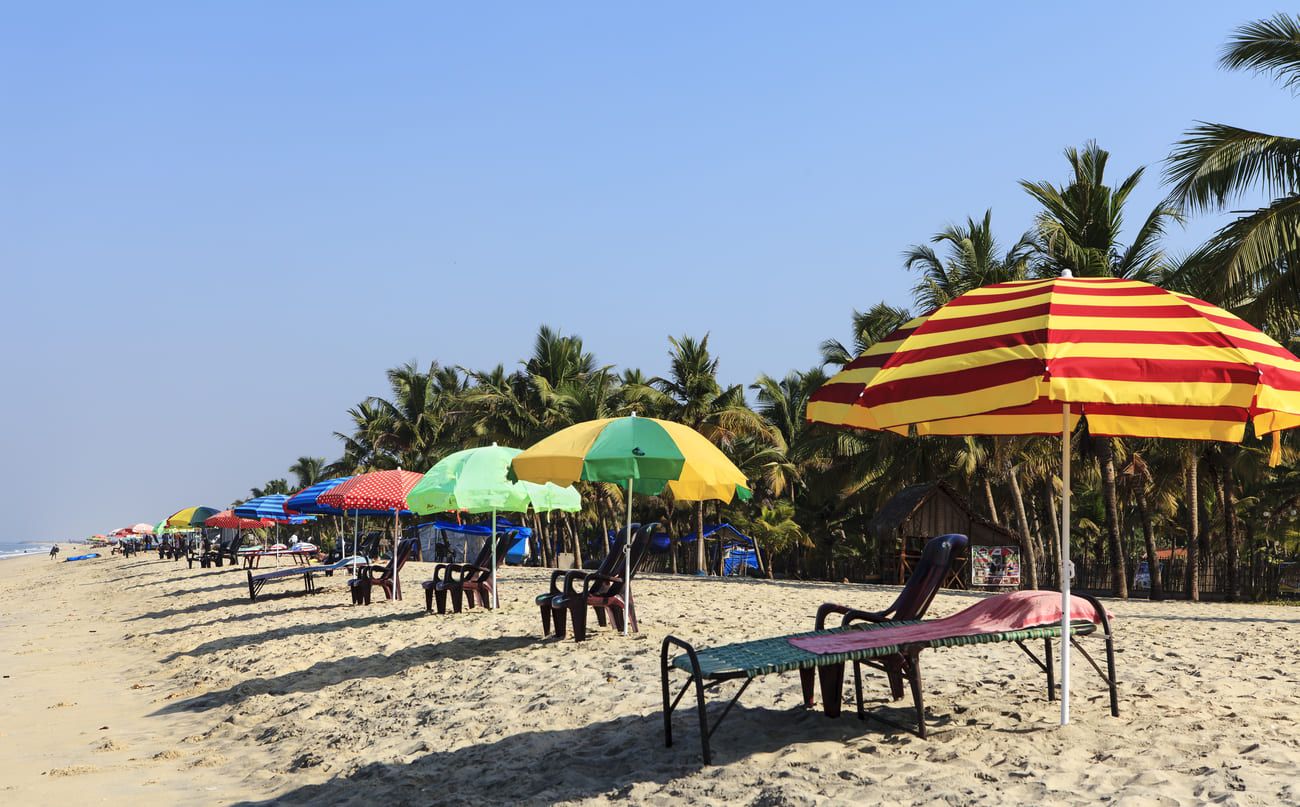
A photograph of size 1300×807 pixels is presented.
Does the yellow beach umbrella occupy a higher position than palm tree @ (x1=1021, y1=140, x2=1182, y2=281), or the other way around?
palm tree @ (x1=1021, y1=140, x2=1182, y2=281)

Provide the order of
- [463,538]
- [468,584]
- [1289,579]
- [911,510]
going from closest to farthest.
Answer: [468,584]
[911,510]
[1289,579]
[463,538]

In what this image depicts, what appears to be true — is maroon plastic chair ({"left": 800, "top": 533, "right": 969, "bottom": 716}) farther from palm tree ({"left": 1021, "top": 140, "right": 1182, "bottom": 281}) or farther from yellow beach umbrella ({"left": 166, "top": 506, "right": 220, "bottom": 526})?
yellow beach umbrella ({"left": 166, "top": 506, "right": 220, "bottom": 526})

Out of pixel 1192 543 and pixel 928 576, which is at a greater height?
pixel 928 576

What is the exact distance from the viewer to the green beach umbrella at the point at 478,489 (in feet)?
40.5

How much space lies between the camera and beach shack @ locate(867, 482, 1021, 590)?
23.6 m

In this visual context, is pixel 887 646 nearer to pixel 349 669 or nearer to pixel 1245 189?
pixel 349 669

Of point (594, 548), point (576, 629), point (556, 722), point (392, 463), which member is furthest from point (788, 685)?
point (392, 463)

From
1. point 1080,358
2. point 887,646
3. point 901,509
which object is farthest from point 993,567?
point 1080,358

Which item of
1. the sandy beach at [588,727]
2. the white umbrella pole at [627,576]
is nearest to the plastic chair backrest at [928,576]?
the sandy beach at [588,727]

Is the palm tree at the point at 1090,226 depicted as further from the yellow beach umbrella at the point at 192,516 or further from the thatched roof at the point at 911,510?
the yellow beach umbrella at the point at 192,516

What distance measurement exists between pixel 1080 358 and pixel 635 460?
515 cm

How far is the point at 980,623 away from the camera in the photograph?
560 centimetres

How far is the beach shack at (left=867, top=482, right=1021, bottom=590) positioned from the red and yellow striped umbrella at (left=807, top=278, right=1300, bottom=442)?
18874mm

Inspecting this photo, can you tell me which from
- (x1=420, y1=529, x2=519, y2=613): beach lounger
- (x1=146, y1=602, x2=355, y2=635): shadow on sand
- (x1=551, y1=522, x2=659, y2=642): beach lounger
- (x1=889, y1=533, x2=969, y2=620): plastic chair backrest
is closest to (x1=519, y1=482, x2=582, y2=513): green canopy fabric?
(x1=420, y1=529, x2=519, y2=613): beach lounger
